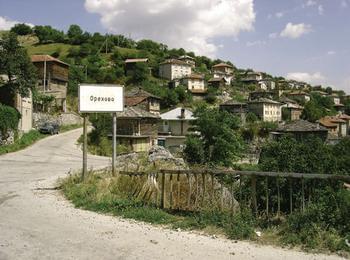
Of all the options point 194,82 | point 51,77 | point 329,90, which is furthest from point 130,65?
point 329,90

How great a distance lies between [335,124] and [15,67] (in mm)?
74446

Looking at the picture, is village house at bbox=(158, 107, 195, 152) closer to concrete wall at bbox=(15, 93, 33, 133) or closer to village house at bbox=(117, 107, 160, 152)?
village house at bbox=(117, 107, 160, 152)

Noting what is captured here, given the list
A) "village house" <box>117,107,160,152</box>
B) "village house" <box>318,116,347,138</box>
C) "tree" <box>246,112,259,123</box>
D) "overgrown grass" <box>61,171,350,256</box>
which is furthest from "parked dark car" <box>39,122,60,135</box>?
"village house" <box>318,116,347,138</box>

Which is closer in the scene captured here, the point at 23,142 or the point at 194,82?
the point at 23,142

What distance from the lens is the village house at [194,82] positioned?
341ft

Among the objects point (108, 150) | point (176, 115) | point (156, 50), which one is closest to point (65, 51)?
point (156, 50)

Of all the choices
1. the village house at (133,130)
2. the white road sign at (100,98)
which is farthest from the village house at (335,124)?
the white road sign at (100,98)

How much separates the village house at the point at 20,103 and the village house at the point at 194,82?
6237 centimetres

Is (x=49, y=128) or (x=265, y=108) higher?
(x=265, y=108)

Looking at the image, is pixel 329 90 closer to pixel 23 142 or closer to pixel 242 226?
pixel 23 142

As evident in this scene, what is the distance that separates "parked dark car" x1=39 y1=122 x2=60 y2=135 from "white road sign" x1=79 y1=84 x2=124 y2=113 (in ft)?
115

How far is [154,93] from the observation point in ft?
285

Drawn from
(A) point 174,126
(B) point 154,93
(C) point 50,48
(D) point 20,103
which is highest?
(C) point 50,48

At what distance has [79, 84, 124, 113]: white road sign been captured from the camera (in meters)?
13.1
